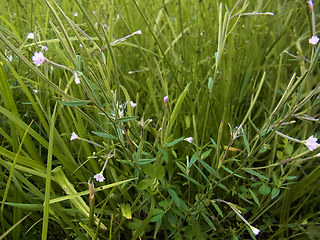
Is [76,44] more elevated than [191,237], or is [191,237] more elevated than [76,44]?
[76,44]

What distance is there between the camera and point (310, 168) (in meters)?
1.27

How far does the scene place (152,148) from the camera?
0.94 meters

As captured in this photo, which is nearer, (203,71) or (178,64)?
(178,64)

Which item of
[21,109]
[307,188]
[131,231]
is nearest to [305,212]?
[307,188]

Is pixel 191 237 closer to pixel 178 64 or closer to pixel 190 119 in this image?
pixel 190 119

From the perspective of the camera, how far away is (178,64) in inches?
51.6

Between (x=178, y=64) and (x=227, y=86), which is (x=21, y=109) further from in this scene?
(x=227, y=86)

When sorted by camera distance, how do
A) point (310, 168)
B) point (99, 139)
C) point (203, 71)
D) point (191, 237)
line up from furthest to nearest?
point (203, 71)
point (310, 168)
point (99, 139)
point (191, 237)

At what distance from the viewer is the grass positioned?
845mm

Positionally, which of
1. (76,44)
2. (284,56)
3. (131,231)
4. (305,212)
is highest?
(76,44)

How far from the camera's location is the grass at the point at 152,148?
845 millimetres

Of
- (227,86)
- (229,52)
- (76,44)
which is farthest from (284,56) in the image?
(76,44)

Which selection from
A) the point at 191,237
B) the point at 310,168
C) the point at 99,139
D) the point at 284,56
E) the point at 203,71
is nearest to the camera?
the point at 191,237

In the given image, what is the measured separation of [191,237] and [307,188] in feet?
1.50
